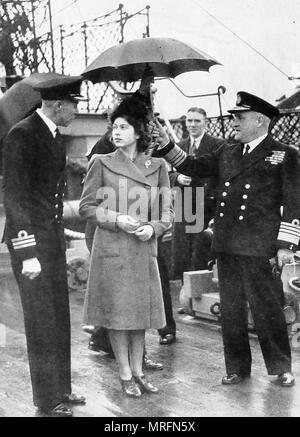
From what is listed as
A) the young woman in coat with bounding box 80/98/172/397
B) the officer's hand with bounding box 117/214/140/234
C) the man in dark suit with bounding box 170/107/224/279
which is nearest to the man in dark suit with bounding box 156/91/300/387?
the young woman in coat with bounding box 80/98/172/397

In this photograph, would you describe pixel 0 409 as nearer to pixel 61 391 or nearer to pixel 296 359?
pixel 61 391

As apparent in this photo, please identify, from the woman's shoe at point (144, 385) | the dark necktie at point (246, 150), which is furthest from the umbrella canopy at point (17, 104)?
the woman's shoe at point (144, 385)

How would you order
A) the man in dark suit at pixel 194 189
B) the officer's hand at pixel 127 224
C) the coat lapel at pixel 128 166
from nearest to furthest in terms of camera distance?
the officer's hand at pixel 127 224 < the coat lapel at pixel 128 166 < the man in dark suit at pixel 194 189

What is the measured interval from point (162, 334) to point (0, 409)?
184cm

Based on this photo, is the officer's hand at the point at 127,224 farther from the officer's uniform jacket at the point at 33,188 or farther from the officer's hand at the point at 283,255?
the officer's hand at the point at 283,255

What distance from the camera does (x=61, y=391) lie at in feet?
12.8

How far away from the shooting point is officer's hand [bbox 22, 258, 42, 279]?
356 cm

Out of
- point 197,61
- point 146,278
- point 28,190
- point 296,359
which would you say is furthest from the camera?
point 197,61

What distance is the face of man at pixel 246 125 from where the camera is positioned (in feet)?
14.1

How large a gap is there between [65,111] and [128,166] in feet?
1.78

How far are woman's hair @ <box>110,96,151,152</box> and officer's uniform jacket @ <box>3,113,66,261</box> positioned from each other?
17.1 inches

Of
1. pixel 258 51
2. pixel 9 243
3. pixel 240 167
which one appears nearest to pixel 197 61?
pixel 240 167

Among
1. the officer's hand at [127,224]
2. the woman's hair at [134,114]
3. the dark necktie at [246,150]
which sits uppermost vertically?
the woman's hair at [134,114]

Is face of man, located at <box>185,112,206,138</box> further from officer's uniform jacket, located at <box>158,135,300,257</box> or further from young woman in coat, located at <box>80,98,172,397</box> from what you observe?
young woman in coat, located at <box>80,98,172,397</box>
